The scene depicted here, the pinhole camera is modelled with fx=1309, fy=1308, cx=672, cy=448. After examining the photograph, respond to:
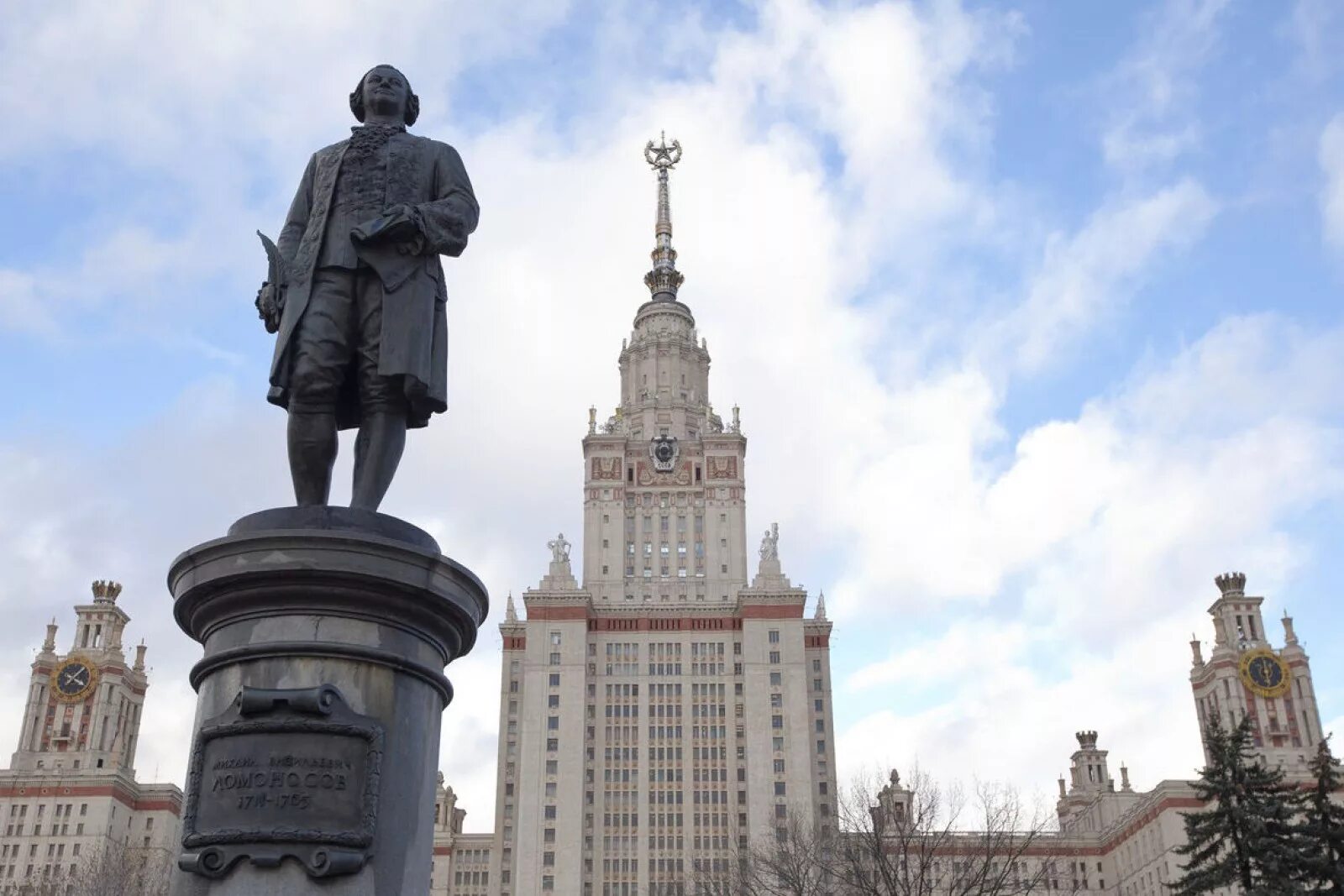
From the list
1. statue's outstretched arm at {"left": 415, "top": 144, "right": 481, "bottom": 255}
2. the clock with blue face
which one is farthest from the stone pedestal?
the clock with blue face

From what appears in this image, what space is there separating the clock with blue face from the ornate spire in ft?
222

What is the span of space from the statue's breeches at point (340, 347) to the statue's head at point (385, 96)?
5.69ft

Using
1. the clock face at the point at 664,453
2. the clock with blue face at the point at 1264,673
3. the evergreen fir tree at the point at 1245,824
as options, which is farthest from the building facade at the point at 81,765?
the clock with blue face at the point at 1264,673

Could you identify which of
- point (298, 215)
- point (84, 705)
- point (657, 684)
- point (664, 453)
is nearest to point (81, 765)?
point (84, 705)

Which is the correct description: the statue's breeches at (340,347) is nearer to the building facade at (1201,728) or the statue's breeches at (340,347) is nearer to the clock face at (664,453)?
the building facade at (1201,728)

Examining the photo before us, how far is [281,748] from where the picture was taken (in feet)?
28.6

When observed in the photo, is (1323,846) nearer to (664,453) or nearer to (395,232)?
(395,232)

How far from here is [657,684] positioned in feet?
391

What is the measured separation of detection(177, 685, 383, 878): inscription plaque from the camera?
8.41 meters

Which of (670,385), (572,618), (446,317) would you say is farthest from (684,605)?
(446,317)

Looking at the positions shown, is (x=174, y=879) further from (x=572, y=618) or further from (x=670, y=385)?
(x=670, y=385)

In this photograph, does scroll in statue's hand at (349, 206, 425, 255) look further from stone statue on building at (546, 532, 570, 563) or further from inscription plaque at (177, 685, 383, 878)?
stone statue on building at (546, 532, 570, 563)

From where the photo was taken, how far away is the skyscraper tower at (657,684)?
4390 inches

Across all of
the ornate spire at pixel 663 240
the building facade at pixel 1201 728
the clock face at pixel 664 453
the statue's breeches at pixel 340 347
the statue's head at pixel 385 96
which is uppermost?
the ornate spire at pixel 663 240
